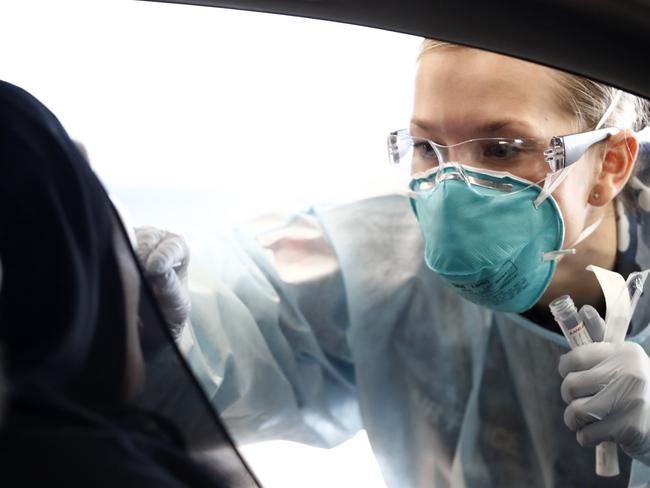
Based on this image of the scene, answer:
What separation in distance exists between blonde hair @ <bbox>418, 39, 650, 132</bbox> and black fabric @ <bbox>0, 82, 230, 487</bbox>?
709 mm

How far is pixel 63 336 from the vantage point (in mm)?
365

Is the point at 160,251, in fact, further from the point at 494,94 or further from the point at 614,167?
the point at 614,167

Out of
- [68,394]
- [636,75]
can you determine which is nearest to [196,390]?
[68,394]

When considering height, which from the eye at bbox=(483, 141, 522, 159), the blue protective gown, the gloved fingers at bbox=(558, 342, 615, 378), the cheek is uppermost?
the eye at bbox=(483, 141, 522, 159)

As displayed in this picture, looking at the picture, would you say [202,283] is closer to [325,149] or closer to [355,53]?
[325,149]

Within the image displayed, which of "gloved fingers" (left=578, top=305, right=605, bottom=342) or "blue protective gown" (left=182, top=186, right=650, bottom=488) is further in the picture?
"blue protective gown" (left=182, top=186, right=650, bottom=488)

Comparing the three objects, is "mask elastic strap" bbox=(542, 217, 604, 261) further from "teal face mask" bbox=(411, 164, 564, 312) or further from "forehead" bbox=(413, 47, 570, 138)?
"forehead" bbox=(413, 47, 570, 138)

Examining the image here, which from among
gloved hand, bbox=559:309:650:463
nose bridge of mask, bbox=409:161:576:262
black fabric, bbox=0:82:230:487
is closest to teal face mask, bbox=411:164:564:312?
Result: nose bridge of mask, bbox=409:161:576:262

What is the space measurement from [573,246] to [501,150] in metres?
0.18

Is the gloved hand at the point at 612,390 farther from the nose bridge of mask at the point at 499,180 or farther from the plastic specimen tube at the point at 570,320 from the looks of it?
the nose bridge of mask at the point at 499,180

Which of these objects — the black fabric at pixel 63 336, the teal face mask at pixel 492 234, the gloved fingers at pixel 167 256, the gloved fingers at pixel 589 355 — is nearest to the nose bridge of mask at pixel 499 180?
the teal face mask at pixel 492 234

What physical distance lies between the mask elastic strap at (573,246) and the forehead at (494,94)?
15cm

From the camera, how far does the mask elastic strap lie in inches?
41.5

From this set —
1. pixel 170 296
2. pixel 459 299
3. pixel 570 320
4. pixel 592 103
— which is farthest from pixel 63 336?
pixel 459 299
